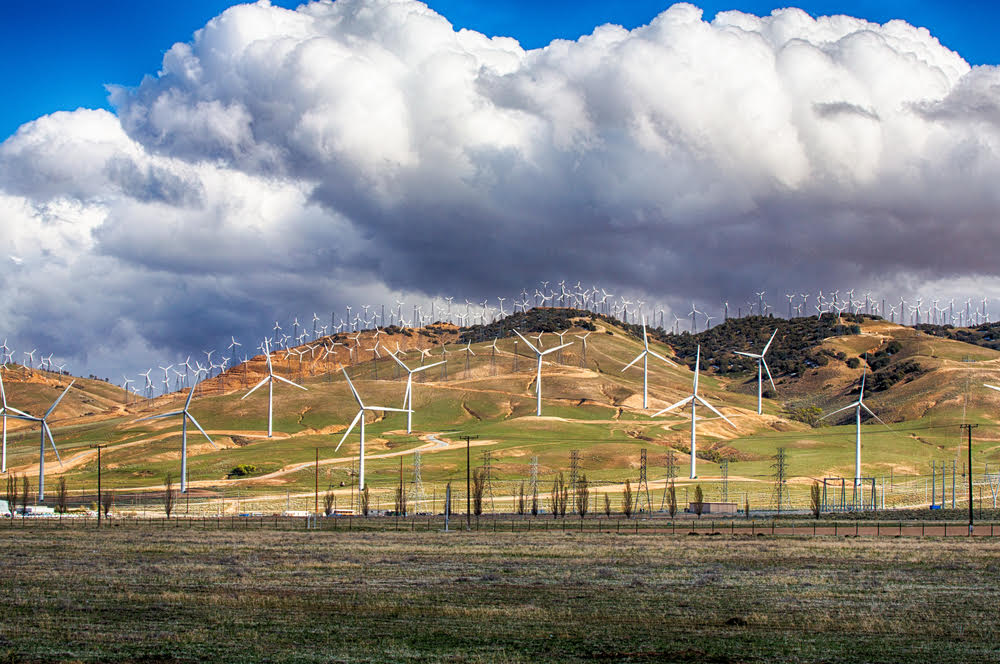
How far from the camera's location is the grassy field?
35000mm

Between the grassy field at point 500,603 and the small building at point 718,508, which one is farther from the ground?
the grassy field at point 500,603

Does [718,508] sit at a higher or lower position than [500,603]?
lower

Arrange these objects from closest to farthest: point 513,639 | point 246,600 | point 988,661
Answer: point 988,661
point 513,639
point 246,600

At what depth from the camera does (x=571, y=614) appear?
43.3 m

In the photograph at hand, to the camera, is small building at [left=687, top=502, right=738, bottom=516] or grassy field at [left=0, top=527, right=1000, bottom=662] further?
small building at [left=687, top=502, right=738, bottom=516]

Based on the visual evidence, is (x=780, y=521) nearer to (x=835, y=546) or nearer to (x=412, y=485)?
(x=835, y=546)

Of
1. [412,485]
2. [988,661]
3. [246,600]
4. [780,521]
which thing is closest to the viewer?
[988,661]

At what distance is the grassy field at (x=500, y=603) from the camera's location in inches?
1378

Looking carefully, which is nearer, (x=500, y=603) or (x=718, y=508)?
(x=500, y=603)

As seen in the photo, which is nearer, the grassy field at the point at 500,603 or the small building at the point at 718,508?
the grassy field at the point at 500,603

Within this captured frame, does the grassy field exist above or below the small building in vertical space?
above

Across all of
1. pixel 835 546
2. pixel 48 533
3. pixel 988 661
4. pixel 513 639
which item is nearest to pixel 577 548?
pixel 835 546

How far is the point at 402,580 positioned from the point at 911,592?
26588 mm

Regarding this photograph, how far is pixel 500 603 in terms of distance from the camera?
1850 inches
